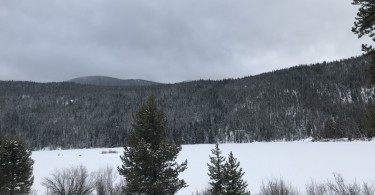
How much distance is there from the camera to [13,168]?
28531mm

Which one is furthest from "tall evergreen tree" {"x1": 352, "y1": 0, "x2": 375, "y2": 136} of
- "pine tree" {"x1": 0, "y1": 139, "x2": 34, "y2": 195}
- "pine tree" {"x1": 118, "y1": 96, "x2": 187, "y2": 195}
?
"pine tree" {"x1": 0, "y1": 139, "x2": 34, "y2": 195}

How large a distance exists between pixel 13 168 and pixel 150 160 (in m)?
15.7

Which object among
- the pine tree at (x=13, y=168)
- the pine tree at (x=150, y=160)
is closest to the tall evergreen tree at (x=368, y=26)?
the pine tree at (x=150, y=160)

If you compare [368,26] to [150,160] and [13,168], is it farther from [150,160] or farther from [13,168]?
[13,168]

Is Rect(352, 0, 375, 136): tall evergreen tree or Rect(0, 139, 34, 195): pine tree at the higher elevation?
Rect(352, 0, 375, 136): tall evergreen tree

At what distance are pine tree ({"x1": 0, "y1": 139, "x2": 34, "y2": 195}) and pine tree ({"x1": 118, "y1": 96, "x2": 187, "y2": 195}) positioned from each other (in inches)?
524

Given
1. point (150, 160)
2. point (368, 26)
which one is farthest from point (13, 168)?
point (368, 26)

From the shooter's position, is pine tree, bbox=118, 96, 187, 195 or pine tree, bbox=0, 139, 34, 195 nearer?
pine tree, bbox=118, 96, 187, 195

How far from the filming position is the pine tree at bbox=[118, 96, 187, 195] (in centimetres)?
1919

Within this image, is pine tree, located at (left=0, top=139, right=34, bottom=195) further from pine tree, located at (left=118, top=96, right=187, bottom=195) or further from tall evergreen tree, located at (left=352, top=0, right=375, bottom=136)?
tall evergreen tree, located at (left=352, top=0, right=375, bottom=136)

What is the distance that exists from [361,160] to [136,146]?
38.7 metres

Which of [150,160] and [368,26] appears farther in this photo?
[150,160]

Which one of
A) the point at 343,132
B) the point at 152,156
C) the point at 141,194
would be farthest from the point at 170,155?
the point at 343,132

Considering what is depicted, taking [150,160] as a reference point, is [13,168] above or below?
below
